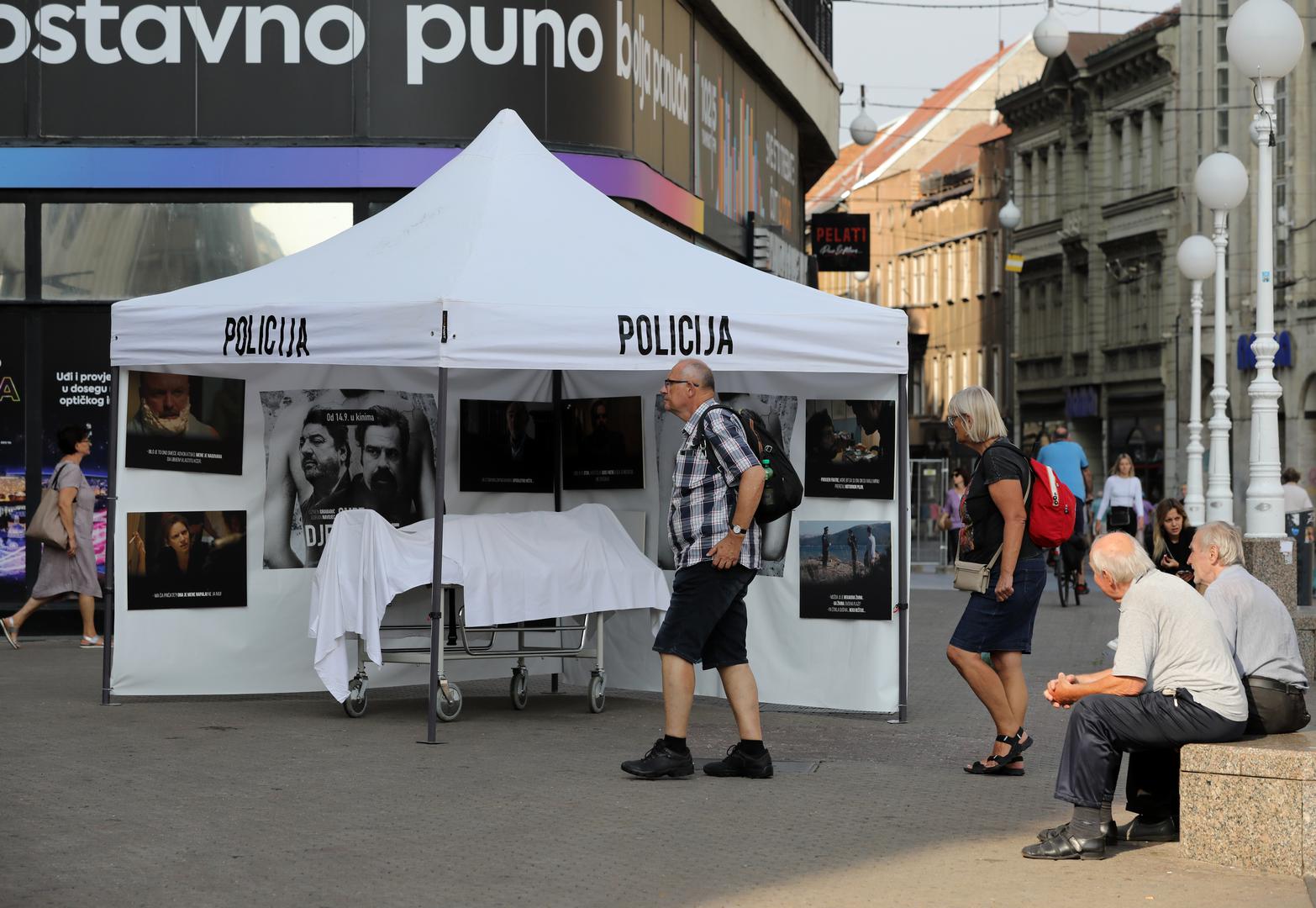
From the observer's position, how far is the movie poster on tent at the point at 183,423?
41.7 ft

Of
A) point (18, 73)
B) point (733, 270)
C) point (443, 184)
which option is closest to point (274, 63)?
point (18, 73)

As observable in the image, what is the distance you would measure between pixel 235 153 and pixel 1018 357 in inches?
2295

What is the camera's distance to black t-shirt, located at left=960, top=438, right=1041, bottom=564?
33.0 ft

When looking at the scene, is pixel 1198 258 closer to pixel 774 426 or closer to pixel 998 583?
pixel 774 426

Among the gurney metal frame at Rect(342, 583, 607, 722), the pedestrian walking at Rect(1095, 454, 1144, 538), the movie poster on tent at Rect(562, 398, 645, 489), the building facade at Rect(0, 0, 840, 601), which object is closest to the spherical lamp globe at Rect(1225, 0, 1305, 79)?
the building facade at Rect(0, 0, 840, 601)

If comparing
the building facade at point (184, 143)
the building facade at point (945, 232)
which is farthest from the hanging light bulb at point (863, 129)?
the building facade at point (945, 232)

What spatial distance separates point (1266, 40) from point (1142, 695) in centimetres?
983

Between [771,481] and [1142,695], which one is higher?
[771,481]

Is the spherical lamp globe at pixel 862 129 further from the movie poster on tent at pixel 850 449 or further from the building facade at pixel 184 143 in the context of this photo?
the movie poster on tent at pixel 850 449

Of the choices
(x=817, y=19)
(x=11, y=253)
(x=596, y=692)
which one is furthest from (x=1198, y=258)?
(x=596, y=692)

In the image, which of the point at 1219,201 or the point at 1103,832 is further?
the point at 1219,201

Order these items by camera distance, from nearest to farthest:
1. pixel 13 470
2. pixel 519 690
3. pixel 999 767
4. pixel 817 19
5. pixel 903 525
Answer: pixel 999 767 → pixel 903 525 → pixel 519 690 → pixel 13 470 → pixel 817 19

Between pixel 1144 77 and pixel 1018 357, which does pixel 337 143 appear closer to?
pixel 1144 77

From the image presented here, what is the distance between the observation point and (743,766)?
970cm
